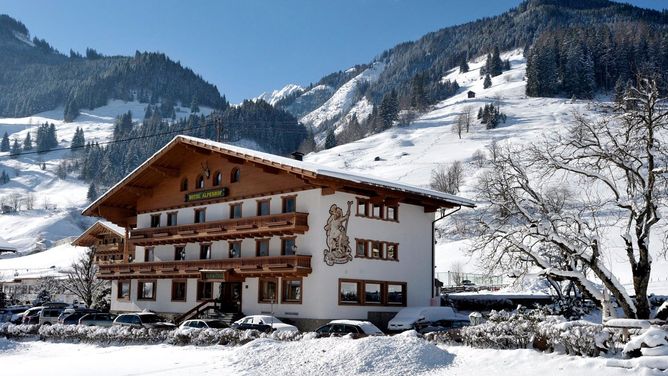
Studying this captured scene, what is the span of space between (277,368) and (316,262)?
15541 mm

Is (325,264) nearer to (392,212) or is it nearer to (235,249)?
(392,212)

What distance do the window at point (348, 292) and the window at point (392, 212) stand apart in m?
4.83

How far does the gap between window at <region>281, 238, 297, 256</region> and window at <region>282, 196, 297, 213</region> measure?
1615mm

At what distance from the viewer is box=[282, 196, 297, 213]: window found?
37.6m

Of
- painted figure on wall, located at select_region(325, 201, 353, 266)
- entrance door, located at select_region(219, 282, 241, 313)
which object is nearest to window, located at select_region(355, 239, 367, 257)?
painted figure on wall, located at select_region(325, 201, 353, 266)

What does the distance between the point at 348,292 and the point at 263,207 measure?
724cm

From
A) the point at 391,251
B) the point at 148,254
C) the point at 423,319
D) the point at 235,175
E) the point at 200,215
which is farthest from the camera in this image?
the point at 148,254

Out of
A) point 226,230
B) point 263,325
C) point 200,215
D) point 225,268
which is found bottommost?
point 263,325

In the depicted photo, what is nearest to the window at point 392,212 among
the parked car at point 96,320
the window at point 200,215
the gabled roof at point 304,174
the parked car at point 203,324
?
the gabled roof at point 304,174

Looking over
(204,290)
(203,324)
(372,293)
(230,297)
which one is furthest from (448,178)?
(203,324)

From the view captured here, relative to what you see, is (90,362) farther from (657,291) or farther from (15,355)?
(657,291)

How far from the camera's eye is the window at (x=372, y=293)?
37.3 meters

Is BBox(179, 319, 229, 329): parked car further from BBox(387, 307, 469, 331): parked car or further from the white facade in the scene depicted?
BBox(387, 307, 469, 331): parked car

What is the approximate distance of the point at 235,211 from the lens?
136ft
